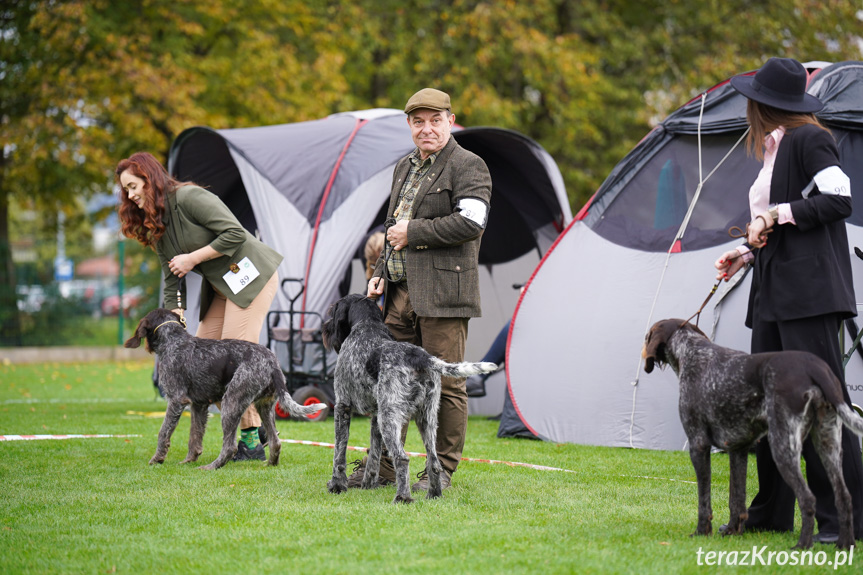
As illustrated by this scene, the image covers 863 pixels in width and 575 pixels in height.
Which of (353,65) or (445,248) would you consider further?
(353,65)

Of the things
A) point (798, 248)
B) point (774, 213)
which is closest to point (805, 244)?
point (798, 248)

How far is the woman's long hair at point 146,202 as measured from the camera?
5.68 meters

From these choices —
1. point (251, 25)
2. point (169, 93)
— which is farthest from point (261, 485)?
point (251, 25)

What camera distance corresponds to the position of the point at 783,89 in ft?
12.1

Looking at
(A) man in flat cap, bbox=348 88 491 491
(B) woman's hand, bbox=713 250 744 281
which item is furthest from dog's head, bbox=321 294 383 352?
(B) woman's hand, bbox=713 250 744 281

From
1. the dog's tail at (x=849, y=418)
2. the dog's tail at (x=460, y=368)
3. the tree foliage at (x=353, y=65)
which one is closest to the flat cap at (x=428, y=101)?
the dog's tail at (x=460, y=368)

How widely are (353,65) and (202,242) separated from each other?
14402mm

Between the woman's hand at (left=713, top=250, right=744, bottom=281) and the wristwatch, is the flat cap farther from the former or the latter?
the wristwatch

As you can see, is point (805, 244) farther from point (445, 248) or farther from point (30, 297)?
point (30, 297)

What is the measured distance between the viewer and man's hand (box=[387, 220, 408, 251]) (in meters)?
4.57

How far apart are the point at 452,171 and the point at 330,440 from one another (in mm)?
2937

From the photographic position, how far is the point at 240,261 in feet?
19.2

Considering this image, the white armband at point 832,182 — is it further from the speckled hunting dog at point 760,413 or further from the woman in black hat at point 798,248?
the speckled hunting dog at point 760,413

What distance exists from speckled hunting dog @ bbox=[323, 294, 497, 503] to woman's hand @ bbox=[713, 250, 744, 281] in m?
1.14
